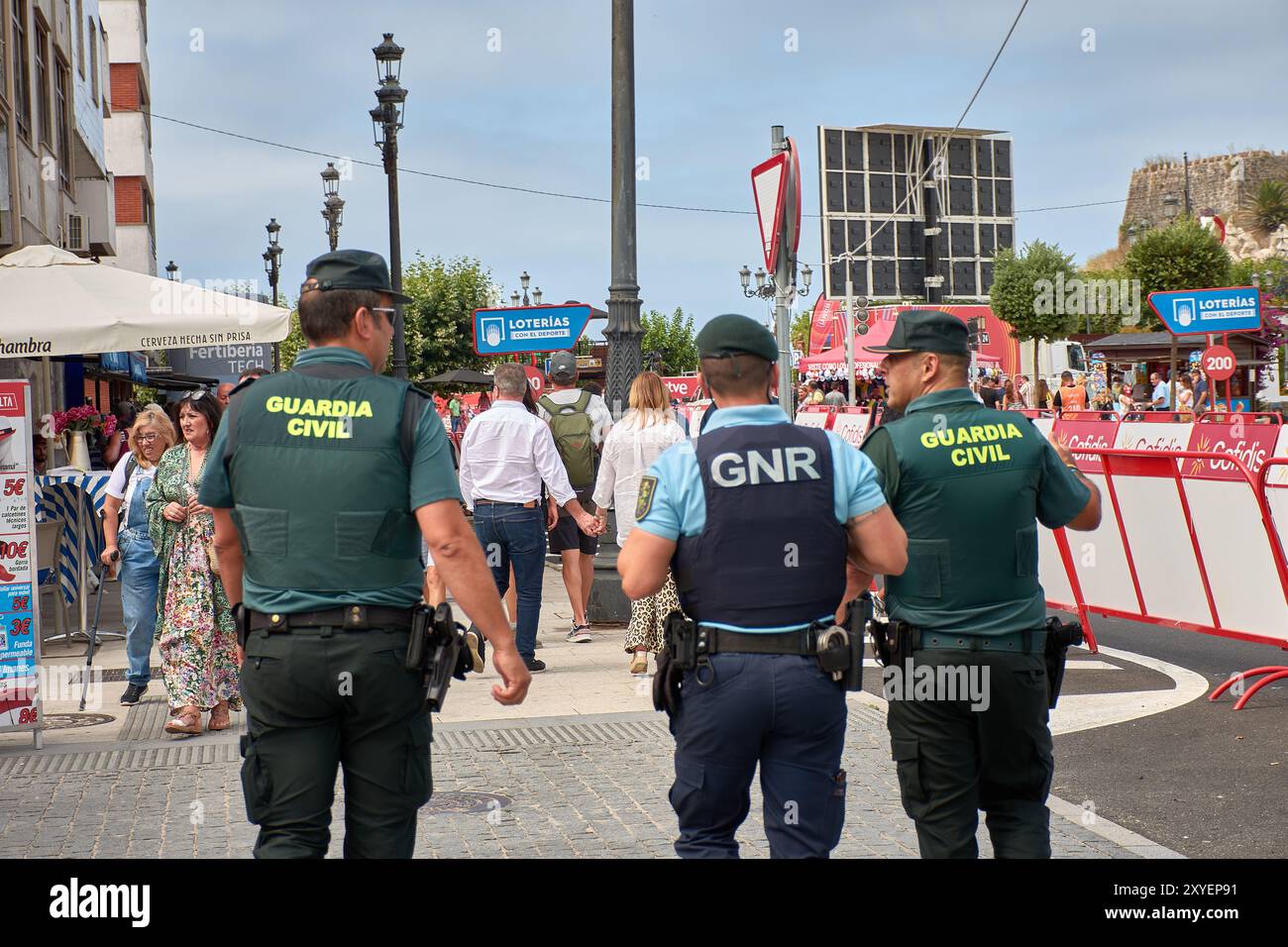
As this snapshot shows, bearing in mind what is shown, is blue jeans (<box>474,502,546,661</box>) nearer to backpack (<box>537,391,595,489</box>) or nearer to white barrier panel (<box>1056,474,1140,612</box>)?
backpack (<box>537,391,595,489</box>)

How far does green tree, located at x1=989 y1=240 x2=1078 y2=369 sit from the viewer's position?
2327 inches

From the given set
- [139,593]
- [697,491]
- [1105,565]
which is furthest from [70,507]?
[697,491]

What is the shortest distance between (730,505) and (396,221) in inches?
719

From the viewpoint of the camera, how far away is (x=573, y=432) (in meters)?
10.3

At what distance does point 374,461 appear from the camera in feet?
11.9

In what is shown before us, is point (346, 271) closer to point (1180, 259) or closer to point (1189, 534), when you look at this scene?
point (1189, 534)

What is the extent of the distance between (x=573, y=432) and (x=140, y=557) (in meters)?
3.14

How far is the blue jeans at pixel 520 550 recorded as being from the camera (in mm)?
8930

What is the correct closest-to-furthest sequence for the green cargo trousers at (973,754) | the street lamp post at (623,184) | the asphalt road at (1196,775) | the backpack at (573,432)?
the green cargo trousers at (973,754) → the asphalt road at (1196,775) → the backpack at (573,432) → the street lamp post at (623,184)

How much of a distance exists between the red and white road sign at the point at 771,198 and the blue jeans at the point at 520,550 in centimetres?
215

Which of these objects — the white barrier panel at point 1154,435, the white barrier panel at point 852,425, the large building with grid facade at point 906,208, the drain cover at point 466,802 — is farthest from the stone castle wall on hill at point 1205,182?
the drain cover at point 466,802

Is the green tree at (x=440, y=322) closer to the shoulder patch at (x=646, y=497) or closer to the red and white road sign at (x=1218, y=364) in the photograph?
the red and white road sign at (x=1218, y=364)

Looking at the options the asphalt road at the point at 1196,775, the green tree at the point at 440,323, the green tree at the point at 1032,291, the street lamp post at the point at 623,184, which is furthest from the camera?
the green tree at the point at 1032,291
